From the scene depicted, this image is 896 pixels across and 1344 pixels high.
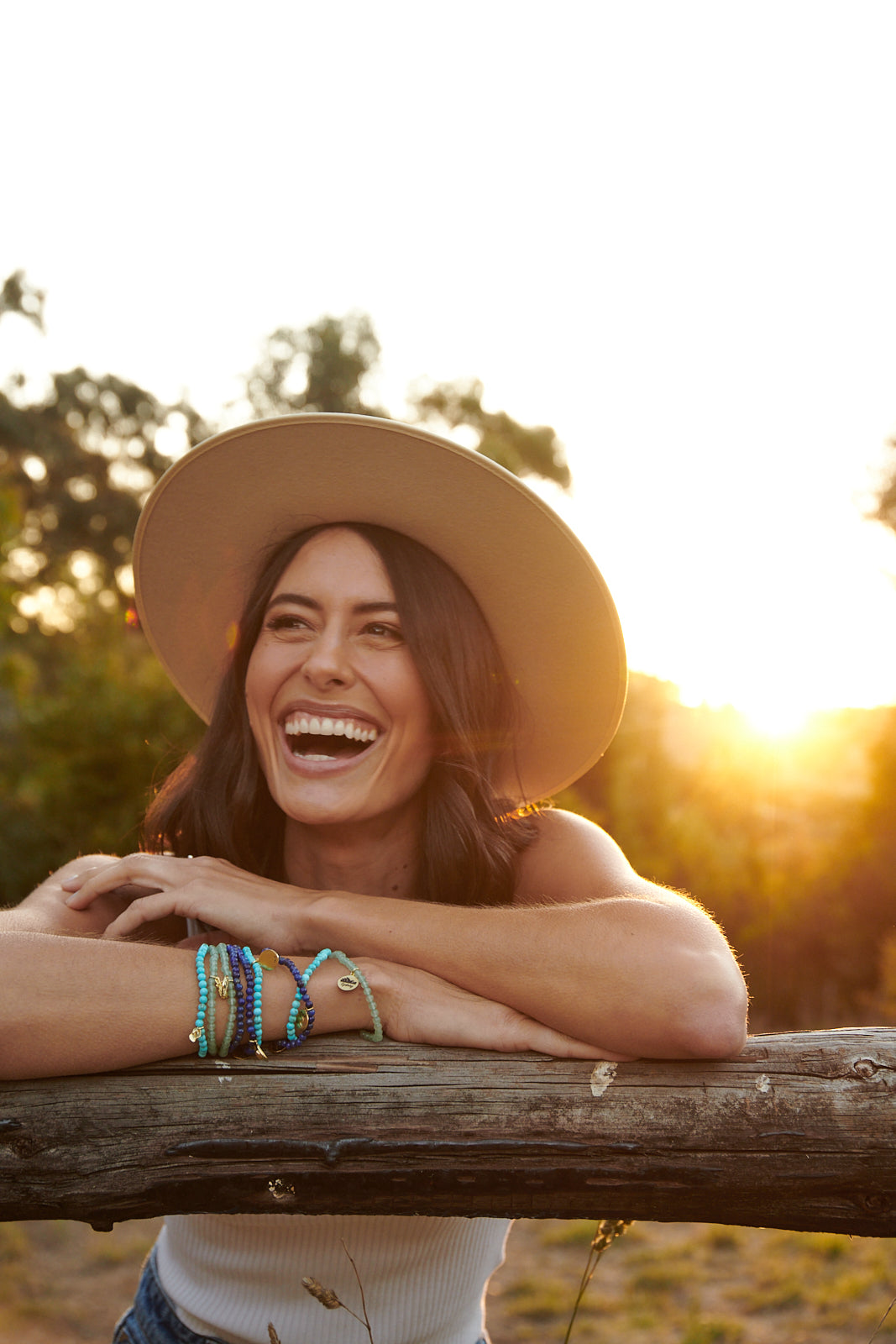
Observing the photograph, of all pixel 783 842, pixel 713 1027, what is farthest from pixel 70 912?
pixel 783 842

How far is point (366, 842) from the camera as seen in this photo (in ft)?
7.73

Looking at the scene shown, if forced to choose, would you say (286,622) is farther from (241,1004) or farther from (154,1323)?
(154,1323)

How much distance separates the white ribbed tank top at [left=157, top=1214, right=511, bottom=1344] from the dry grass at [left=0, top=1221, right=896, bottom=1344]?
272cm

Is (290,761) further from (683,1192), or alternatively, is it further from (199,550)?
(683,1192)

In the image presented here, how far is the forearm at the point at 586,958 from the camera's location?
1.59m

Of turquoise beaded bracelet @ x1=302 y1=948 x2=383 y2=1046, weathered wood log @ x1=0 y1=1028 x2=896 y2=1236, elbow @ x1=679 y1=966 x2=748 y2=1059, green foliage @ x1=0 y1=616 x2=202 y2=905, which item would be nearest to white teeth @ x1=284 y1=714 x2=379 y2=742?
turquoise beaded bracelet @ x1=302 y1=948 x2=383 y2=1046

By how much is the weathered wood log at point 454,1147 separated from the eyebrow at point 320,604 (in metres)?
1.00

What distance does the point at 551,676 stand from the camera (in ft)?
8.18

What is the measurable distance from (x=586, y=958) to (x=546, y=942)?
8cm

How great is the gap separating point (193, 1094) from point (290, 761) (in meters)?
0.79

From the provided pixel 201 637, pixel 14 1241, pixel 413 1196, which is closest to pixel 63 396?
pixel 14 1241

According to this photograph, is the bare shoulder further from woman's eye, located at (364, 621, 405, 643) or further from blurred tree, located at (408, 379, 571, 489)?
blurred tree, located at (408, 379, 571, 489)

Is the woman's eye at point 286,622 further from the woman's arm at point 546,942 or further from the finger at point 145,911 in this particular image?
the finger at point 145,911

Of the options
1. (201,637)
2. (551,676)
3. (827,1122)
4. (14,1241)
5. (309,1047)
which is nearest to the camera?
(827,1122)
